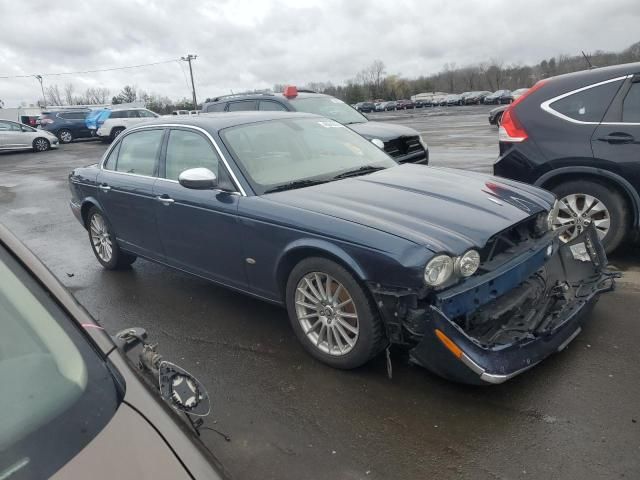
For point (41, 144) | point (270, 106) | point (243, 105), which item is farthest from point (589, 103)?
point (41, 144)

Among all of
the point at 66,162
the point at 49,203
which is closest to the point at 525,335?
the point at 49,203

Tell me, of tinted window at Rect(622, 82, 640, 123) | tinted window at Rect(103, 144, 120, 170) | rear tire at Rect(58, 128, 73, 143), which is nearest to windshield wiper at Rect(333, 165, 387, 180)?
tinted window at Rect(622, 82, 640, 123)

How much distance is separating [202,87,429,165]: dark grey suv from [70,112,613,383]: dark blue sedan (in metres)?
4.03

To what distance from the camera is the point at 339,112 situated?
9.87 metres

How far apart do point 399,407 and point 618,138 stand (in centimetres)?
341

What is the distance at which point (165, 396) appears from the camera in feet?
5.51

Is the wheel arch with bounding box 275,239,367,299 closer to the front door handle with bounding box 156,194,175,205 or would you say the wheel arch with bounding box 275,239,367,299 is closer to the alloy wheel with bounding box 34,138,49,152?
the front door handle with bounding box 156,194,175,205

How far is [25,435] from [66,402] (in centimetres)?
13

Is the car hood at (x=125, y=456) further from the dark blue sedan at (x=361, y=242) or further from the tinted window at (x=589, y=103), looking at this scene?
the tinted window at (x=589, y=103)

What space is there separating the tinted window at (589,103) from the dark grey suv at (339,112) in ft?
11.9

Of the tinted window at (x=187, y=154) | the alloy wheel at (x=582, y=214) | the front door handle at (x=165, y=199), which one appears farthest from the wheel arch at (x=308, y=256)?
the alloy wheel at (x=582, y=214)

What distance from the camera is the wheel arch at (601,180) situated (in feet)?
15.1

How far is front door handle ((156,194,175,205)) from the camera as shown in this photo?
4320mm

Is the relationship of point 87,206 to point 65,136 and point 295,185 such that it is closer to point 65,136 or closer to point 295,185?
point 295,185
